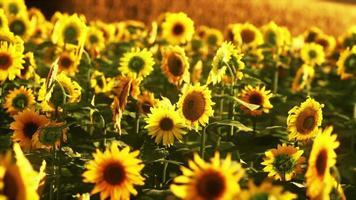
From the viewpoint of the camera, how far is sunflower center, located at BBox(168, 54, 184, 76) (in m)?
3.61

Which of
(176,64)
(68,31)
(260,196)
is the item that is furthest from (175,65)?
(260,196)

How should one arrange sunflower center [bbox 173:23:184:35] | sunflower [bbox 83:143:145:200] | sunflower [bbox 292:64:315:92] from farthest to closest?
sunflower center [bbox 173:23:184:35]
sunflower [bbox 292:64:315:92]
sunflower [bbox 83:143:145:200]

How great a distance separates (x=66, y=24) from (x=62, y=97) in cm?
159

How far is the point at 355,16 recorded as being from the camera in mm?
11922

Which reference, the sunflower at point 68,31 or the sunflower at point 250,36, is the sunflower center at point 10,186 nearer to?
the sunflower at point 68,31

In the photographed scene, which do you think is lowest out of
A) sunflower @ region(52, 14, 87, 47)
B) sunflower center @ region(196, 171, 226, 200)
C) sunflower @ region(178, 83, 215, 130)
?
sunflower center @ region(196, 171, 226, 200)

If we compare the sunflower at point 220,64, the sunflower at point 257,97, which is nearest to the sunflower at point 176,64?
the sunflower at point 257,97

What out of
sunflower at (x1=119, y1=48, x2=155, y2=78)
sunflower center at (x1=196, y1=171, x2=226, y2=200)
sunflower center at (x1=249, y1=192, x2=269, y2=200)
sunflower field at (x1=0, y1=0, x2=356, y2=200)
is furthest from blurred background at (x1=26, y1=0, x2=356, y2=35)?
sunflower center at (x1=249, y1=192, x2=269, y2=200)

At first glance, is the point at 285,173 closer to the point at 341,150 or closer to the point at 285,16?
the point at 341,150

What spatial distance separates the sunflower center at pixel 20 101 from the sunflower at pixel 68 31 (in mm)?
900

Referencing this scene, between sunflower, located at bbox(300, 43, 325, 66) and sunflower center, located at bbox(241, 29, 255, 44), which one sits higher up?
sunflower center, located at bbox(241, 29, 255, 44)

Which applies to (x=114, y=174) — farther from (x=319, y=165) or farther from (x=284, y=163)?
(x=284, y=163)

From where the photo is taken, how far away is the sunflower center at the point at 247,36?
5.05 metres

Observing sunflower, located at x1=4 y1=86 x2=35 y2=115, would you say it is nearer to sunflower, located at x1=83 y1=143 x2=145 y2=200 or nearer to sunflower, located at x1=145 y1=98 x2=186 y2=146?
sunflower, located at x1=145 y1=98 x2=186 y2=146
